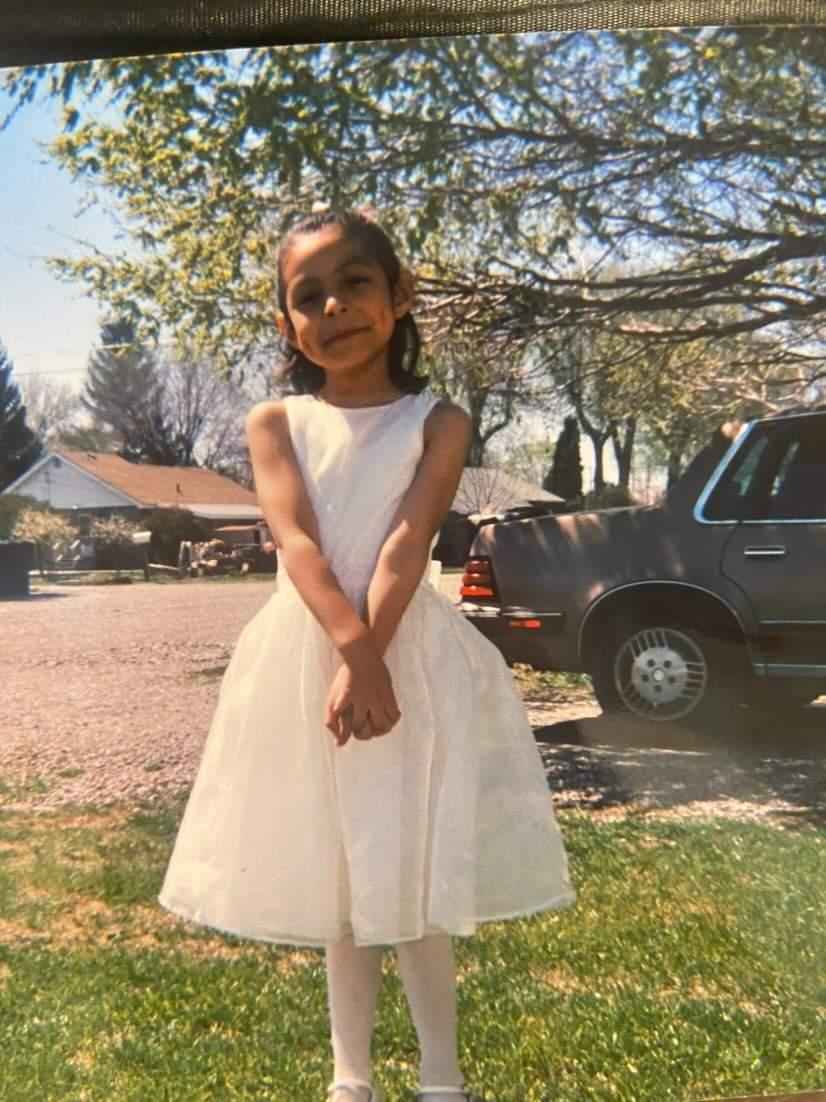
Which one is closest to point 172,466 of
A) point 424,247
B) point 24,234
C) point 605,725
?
point 24,234

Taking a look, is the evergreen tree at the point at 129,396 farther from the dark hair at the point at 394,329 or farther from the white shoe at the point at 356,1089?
the white shoe at the point at 356,1089

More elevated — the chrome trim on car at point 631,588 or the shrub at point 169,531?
the shrub at point 169,531

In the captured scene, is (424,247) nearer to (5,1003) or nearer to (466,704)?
(466,704)

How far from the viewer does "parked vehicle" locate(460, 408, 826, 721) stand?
1.86m

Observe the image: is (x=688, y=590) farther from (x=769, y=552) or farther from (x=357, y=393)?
(x=357, y=393)

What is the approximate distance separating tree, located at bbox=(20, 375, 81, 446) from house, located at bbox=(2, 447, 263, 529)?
0.05 m

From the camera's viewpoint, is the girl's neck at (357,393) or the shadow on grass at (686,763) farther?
the shadow on grass at (686,763)

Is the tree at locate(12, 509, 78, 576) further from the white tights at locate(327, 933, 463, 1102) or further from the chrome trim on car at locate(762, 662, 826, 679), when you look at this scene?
the chrome trim on car at locate(762, 662, 826, 679)

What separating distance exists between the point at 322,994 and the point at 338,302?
1.17 metres

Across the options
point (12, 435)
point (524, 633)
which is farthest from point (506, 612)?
point (12, 435)

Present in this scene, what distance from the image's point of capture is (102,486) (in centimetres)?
186

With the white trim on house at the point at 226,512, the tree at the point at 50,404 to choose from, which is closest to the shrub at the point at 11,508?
the tree at the point at 50,404

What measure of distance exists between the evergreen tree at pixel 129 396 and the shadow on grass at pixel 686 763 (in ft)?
2.84

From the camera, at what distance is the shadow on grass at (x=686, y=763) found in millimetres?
1886
